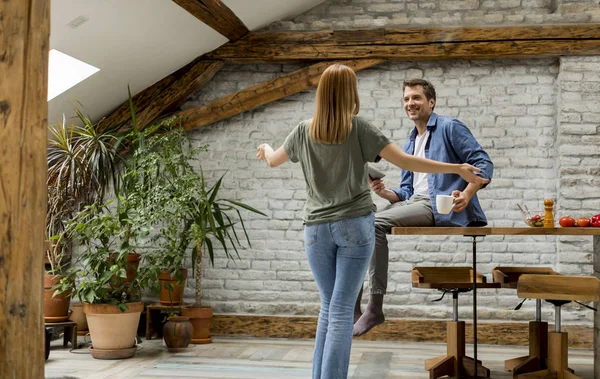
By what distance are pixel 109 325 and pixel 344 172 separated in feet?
8.41

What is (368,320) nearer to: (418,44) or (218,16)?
(218,16)

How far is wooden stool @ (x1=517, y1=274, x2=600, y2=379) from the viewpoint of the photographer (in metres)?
3.55

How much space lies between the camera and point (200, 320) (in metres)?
5.61

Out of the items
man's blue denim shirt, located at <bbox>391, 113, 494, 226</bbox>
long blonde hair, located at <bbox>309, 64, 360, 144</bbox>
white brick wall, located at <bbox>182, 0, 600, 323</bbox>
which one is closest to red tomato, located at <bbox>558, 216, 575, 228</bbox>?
man's blue denim shirt, located at <bbox>391, 113, 494, 226</bbox>

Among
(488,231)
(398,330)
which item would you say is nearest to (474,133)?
(398,330)

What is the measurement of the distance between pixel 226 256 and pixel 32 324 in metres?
3.53

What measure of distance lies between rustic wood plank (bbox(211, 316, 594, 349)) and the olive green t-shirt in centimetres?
301

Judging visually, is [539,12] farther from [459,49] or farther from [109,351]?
[109,351]

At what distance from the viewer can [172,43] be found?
5574mm

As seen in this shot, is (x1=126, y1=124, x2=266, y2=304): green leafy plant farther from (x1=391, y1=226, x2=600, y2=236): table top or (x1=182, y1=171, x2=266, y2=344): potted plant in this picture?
(x1=391, y1=226, x2=600, y2=236): table top

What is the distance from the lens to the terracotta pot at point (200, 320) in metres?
5.56

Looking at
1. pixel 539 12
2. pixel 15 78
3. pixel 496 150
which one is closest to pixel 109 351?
pixel 15 78

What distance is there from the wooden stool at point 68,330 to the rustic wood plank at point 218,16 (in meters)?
2.36

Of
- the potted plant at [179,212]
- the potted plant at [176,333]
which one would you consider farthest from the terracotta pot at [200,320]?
the potted plant at [176,333]
